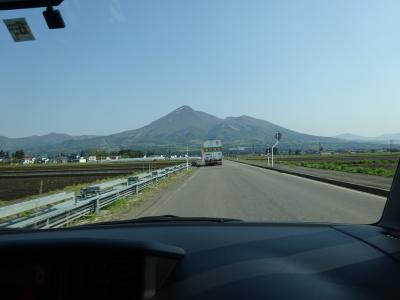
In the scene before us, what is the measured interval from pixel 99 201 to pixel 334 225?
1127 cm

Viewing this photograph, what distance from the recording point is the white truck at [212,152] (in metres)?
73.2

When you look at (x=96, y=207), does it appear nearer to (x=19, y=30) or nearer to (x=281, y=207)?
(x=281, y=207)

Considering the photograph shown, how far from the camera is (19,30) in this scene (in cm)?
415

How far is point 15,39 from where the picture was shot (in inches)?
164

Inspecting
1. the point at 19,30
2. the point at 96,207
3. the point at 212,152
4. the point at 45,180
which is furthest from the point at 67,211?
the point at 212,152

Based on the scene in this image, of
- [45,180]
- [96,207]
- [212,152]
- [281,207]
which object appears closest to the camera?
[96,207]

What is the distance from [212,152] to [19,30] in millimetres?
69686

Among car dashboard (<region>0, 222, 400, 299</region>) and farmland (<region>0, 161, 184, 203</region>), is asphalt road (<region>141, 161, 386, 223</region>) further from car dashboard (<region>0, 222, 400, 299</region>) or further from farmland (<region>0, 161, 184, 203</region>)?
car dashboard (<region>0, 222, 400, 299</region>)

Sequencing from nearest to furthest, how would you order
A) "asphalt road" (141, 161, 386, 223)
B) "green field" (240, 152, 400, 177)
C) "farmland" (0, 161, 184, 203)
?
1. "asphalt road" (141, 161, 386, 223)
2. "farmland" (0, 161, 184, 203)
3. "green field" (240, 152, 400, 177)

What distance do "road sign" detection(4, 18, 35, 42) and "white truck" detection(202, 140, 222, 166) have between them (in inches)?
2711

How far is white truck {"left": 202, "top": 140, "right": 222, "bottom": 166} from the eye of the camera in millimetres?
73188

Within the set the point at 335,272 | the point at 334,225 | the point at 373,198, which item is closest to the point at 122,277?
the point at 335,272

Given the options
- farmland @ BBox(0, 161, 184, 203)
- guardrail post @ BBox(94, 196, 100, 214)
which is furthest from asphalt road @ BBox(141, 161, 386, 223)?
farmland @ BBox(0, 161, 184, 203)

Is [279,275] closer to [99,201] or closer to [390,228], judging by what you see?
[390,228]
